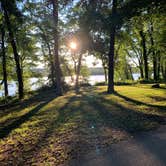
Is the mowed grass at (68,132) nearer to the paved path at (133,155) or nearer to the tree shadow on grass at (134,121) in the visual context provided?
the tree shadow on grass at (134,121)

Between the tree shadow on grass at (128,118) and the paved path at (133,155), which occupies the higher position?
the tree shadow on grass at (128,118)

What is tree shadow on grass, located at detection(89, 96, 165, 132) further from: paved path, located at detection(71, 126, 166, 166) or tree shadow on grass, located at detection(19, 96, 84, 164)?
tree shadow on grass, located at detection(19, 96, 84, 164)

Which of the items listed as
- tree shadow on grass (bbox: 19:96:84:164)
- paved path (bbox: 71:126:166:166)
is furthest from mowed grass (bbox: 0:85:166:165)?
paved path (bbox: 71:126:166:166)

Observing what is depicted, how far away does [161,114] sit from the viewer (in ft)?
25.0

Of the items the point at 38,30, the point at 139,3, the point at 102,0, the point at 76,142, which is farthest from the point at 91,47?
the point at 76,142

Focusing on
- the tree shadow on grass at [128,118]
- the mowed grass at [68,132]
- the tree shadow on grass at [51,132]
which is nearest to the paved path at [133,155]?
the mowed grass at [68,132]

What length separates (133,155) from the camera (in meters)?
4.25

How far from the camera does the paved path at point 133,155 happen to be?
3.96m

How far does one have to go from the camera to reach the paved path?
396cm

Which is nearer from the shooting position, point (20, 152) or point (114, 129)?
point (20, 152)

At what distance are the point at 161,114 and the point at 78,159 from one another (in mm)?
4387

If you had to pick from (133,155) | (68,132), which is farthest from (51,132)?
(133,155)

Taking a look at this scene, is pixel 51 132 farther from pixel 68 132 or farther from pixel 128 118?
pixel 128 118

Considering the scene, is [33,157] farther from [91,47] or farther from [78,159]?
[91,47]
